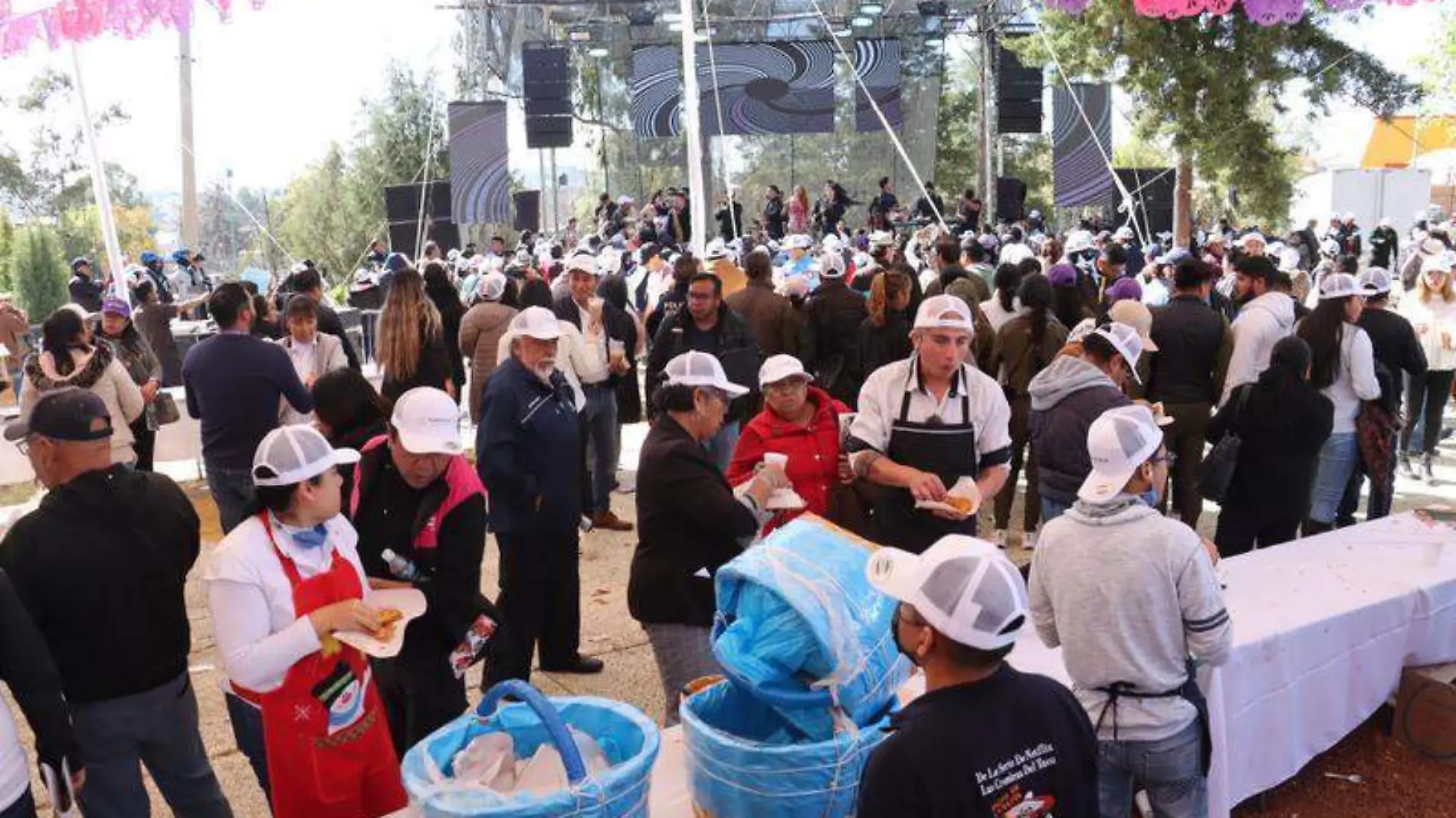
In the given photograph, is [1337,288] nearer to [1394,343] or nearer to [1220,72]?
[1394,343]

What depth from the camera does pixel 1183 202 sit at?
19922mm

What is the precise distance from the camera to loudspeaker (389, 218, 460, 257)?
71.4 feet

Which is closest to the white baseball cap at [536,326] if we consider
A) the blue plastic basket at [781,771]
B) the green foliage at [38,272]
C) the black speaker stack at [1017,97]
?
the blue plastic basket at [781,771]

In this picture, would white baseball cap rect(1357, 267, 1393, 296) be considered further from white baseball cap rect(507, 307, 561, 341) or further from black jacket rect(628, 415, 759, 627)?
black jacket rect(628, 415, 759, 627)

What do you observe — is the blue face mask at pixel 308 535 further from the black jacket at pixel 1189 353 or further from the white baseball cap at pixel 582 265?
the black jacket at pixel 1189 353

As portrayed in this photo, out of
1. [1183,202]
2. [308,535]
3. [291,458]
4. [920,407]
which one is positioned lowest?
[308,535]

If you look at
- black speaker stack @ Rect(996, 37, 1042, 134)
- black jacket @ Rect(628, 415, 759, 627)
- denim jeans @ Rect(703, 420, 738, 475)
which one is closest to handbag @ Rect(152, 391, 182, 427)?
denim jeans @ Rect(703, 420, 738, 475)

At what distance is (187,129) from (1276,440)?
13.1 m

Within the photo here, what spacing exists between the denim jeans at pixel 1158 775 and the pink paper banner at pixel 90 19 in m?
9.86

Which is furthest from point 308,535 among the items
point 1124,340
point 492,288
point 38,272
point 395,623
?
point 38,272

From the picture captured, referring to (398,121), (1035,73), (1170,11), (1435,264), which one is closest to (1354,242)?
(1035,73)

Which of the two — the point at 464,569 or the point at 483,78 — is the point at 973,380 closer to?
the point at 464,569

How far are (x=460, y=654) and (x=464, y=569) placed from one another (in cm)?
25

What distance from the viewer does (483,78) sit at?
2570cm
